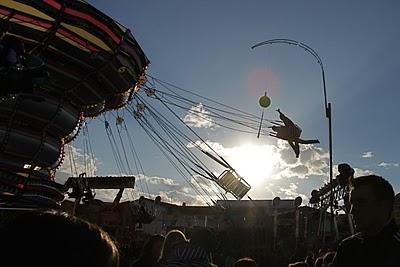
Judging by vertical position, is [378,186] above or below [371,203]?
above

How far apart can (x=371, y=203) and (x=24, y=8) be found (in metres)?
9.46

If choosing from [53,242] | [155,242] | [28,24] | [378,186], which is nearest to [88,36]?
[28,24]

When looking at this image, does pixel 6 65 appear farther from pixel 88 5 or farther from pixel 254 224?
pixel 254 224

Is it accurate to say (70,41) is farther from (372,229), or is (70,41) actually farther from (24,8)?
(372,229)

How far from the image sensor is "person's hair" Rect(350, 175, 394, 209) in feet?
11.4

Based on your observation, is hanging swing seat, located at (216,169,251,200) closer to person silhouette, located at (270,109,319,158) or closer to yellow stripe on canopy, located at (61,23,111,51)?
person silhouette, located at (270,109,319,158)

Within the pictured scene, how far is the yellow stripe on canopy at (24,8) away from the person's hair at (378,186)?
8.94 metres

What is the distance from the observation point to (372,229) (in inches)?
133

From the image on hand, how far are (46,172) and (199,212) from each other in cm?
2108

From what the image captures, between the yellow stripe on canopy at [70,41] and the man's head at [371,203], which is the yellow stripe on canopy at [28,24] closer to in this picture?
the yellow stripe on canopy at [70,41]

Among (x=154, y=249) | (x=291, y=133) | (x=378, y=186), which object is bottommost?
(x=154, y=249)

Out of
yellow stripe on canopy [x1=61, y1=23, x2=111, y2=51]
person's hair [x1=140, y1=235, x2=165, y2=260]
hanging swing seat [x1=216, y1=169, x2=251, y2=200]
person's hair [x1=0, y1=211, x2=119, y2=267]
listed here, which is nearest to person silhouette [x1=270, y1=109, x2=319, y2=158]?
hanging swing seat [x1=216, y1=169, x2=251, y2=200]

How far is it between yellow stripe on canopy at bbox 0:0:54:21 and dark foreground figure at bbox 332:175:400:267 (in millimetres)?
9012

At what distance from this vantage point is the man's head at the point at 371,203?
11.2ft
